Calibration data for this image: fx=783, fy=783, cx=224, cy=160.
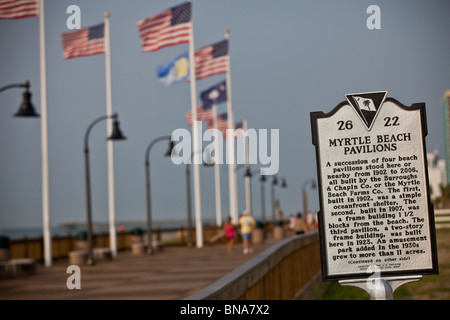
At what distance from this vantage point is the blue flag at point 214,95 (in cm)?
4872

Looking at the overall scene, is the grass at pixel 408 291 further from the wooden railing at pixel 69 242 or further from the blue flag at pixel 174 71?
the blue flag at pixel 174 71

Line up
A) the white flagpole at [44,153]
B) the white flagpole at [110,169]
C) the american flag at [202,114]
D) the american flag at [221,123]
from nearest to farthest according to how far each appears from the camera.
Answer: the white flagpole at [44,153]
the white flagpole at [110,169]
the american flag at [202,114]
the american flag at [221,123]

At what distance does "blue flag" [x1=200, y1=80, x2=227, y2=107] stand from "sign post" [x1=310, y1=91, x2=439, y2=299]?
41.4 m

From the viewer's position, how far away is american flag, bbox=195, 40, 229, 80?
42.3 m

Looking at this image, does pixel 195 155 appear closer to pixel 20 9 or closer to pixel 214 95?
pixel 214 95

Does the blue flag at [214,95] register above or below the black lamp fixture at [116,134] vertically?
above

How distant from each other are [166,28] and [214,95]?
13.0m

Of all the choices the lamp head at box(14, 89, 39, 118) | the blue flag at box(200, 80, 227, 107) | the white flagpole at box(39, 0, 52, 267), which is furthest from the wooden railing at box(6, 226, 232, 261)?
the lamp head at box(14, 89, 39, 118)

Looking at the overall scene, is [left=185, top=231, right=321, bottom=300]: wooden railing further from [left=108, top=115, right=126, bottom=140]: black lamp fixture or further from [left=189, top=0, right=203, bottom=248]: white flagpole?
[left=189, top=0, right=203, bottom=248]: white flagpole

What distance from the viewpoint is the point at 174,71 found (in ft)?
138

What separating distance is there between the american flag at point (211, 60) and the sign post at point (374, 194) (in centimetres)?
3483

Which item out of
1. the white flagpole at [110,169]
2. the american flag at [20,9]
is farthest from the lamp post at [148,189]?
the american flag at [20,9]

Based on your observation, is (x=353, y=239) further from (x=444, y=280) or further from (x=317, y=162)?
(x=444, y=280)

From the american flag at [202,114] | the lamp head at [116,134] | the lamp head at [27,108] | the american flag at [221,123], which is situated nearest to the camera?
the lamp head at [27,108]
